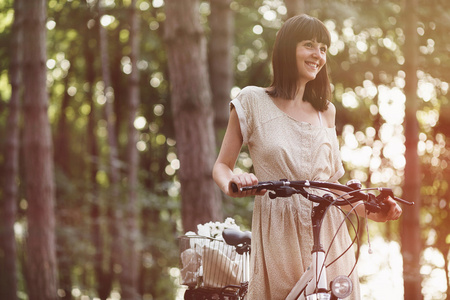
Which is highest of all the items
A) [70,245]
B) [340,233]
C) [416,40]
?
[416,40]

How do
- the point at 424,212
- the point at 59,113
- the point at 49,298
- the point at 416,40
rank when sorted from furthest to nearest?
the point at 59,113
the point at 424,212
the point at 49,298
the point at 416,40

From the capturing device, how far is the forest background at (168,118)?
9.47m

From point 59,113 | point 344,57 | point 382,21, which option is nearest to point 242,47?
point 344,57

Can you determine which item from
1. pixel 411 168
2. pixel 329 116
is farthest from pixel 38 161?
pixel 329 116

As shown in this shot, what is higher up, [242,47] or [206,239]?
[242,47]

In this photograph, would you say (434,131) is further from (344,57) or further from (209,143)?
(209,143)

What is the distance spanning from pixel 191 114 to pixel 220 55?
661 cm

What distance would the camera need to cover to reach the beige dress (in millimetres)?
3693

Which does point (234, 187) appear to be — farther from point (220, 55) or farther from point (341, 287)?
point (220, 55)

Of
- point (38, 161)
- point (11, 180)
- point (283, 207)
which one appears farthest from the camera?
point (11, 180)

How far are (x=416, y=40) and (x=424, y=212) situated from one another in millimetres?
14030

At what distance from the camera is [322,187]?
133 inches

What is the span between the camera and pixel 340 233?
3.79m

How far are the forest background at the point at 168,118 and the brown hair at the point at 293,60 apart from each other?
107 centimetres
